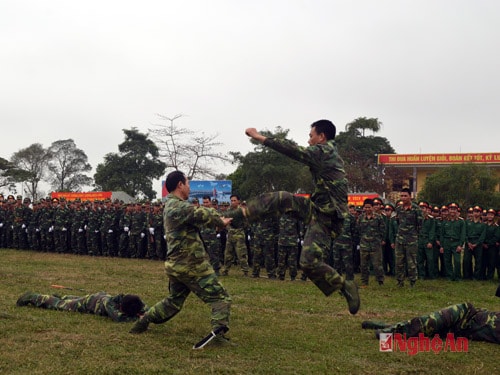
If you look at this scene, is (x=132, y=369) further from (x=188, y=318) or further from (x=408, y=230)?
(x=408, y=230)

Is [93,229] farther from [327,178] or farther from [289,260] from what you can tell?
[327,178]

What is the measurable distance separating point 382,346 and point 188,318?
299 centimetres

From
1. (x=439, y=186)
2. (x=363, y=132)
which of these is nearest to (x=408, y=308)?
(x=439, y=186)

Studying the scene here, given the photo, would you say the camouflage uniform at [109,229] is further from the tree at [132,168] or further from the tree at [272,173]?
the tree at [132,168]

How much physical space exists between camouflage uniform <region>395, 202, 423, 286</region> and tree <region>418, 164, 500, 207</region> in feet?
56.7

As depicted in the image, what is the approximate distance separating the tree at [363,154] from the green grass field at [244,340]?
26.3 m

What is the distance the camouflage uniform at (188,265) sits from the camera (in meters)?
6.23

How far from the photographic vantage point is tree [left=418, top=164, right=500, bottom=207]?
90.3 feet

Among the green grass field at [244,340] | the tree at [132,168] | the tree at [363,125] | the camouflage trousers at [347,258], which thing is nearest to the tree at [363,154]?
the tree at [363,125]

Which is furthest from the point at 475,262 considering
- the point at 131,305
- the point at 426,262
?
the point at 131,305

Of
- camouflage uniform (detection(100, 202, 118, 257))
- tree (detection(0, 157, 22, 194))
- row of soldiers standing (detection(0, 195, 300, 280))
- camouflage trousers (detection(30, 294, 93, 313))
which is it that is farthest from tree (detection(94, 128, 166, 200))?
camouflage trousers (detection(30, 294, 93, 313))

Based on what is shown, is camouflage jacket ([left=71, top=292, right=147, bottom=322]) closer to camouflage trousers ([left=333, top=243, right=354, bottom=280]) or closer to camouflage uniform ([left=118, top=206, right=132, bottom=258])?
camouflage trousers ([left=333, top=243, right=354, bottom=280])

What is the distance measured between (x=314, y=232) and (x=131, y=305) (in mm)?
2876

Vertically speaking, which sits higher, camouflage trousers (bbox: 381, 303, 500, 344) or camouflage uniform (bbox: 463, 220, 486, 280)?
camouflage uniform (bbox: 463, 220, 486, 280)
